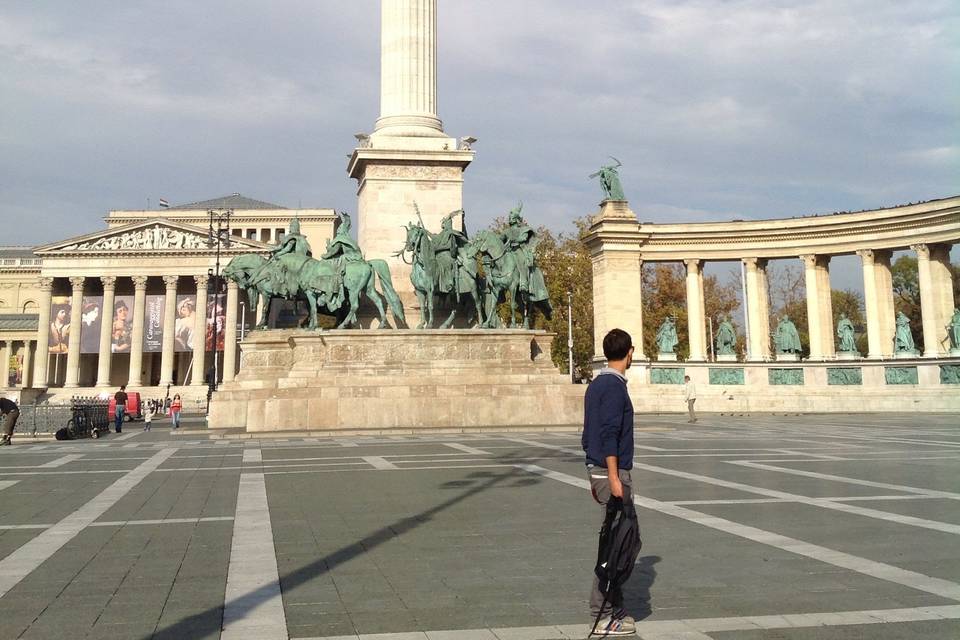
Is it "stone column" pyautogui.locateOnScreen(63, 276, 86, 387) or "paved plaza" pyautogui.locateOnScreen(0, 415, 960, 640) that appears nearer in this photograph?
"paved plaza" pyautogui.locateOnScreen(0, 415, 960, 640)

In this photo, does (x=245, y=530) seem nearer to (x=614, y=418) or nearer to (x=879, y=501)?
(x=614, y=418)

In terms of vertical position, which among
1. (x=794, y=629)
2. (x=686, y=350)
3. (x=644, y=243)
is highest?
(x=644, y=243)

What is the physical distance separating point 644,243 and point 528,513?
1757 inches

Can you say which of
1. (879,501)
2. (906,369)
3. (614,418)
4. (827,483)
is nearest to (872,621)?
(614,418)

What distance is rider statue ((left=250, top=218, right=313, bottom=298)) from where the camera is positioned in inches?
1182

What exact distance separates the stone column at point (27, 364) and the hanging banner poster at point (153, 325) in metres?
19.0

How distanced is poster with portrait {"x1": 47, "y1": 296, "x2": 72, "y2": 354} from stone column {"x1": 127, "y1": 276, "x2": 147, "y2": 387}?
319 inches

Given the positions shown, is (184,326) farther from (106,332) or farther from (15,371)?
(15,371)

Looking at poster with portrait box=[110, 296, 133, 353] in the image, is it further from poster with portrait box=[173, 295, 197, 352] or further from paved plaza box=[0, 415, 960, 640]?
paved plaza box=[0, 415, 960, 640]

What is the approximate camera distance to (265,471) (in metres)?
14.7

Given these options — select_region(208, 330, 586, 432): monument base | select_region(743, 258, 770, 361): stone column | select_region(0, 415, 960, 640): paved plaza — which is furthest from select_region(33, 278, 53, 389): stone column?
select_region(0, 415, 960, 640): paved plaza

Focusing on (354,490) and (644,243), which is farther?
(644,243)

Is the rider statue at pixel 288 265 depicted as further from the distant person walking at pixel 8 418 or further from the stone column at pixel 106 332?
the stone column at pixel 106 332

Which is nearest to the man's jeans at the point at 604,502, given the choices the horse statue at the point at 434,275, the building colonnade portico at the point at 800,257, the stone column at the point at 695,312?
the horse statue at the point at 434,275
